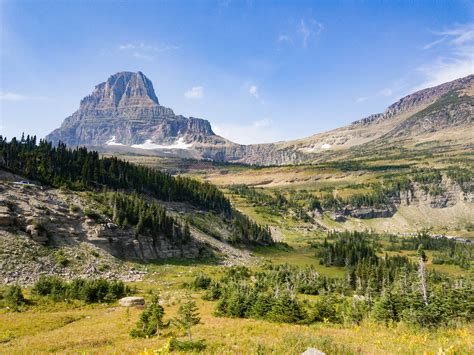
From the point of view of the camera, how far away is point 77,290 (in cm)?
5094

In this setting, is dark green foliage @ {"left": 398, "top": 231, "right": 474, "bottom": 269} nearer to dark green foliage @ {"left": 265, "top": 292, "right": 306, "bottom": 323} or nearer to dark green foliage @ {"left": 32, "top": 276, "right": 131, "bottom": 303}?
dark green foliage @ {"left": 265, "top": 292, "right": 306, "bottom": 323}

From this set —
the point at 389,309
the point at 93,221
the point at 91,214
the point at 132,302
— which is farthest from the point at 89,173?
the point at 389,309

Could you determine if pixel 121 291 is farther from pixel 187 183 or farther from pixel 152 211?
pixel 187 183

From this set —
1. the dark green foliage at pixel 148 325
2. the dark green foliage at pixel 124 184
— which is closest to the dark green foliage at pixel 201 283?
the dark green foliage at pixel 124 184

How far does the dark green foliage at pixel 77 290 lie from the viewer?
49.3 metres

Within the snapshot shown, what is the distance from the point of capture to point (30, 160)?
9519 centimetres

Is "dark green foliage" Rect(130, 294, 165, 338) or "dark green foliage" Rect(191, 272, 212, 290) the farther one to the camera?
"dark green foliage" Rect(191, 272, 212, 290)

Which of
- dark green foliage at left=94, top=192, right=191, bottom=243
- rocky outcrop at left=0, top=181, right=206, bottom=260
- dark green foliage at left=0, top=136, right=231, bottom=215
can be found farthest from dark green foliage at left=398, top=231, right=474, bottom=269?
rocky outcrop at left=0, top=181, right=206, bottom=260

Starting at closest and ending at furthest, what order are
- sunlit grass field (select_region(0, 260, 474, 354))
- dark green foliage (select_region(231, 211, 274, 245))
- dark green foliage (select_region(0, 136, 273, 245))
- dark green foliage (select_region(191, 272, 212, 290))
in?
sunlit grass field (select_region(0, 260, 474, 354)) < dark green foliage (select_region(191, 272, 212, 290)) < dark green foliage (select_region(0, 136, 273, 245)) < dark green foliage (select_region(231, 211, 274, 245))

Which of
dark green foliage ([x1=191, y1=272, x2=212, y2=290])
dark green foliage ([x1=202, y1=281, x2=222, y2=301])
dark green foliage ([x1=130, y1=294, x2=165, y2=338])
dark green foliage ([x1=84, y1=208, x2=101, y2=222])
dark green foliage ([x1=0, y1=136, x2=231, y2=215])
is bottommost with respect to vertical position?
dark green foliage ([x1=191, y1=272, x2=212, y2=290])

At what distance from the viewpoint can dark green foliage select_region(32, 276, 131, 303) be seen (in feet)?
162

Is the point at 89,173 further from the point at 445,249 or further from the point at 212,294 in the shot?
the point at 445,249

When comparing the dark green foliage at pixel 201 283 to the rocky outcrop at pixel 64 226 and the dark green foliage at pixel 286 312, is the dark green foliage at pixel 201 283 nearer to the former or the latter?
the rocky outcrop at pixel 64 226

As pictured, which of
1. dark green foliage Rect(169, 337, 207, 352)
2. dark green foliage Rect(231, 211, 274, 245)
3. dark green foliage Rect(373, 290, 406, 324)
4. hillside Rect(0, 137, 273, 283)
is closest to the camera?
dark green foliage Rect(169, 337, 207, 352)
